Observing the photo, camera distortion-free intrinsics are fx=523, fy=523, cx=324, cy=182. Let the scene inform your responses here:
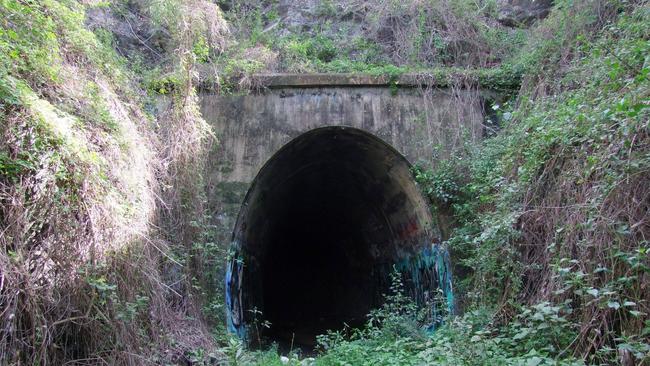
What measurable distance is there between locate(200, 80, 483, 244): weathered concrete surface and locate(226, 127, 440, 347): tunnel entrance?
0.70 ft

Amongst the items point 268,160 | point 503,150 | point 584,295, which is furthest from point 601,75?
point 268,160

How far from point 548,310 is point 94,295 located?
3897 millimetres

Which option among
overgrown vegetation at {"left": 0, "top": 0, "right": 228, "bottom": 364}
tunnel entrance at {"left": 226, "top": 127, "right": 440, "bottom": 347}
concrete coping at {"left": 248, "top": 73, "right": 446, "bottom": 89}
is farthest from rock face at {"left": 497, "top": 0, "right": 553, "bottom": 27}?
overgrown vegetation at {"left": 0, "top": 0, "right": 228, "bottom": 364}

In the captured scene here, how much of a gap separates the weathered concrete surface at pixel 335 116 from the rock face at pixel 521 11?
2.65 m

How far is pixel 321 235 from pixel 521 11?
26.4ft

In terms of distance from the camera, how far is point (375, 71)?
8.33 metres

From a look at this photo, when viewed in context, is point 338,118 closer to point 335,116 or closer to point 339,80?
point 335,116

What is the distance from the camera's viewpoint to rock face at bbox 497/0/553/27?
9758 millimetres

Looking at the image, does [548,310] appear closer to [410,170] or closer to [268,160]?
[410,170]

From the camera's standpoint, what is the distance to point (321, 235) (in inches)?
597

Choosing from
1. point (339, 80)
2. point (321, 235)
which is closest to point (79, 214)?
point (339, 80)

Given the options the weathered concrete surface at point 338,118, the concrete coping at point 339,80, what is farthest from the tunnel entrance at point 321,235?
the concrete coping at point 339,80

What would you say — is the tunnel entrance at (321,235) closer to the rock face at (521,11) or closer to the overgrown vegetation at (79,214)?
the overgrown vegetation at (79,214)

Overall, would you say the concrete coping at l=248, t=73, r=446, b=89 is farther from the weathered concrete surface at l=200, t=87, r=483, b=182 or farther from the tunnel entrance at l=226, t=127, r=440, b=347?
the tunnel entrance at l=226, t=127, r=440, b=347
